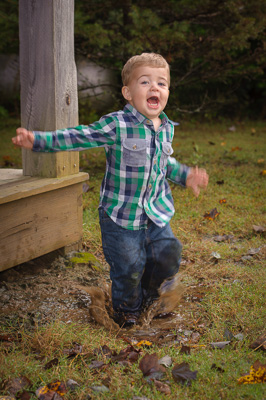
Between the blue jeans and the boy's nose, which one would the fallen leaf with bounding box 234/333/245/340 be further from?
the boy's nose

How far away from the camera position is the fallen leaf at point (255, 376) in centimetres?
197

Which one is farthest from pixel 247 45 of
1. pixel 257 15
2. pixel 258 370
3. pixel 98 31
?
pixel 258 370

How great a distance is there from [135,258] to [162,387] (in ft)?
2.67

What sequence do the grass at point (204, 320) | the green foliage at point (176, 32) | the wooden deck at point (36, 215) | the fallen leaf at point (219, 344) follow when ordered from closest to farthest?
the grass at point (204, 320) → the fallen leaf at point (219, 344) → the wooden deck at point (36, 215) → the green foliage at point (176, 32)

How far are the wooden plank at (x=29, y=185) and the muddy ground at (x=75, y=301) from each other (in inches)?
21.7

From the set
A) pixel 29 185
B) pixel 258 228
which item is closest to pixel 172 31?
pixel 258 228

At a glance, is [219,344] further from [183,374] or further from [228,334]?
[183,374]

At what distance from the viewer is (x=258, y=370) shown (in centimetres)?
201

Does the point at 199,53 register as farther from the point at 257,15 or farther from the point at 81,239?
the point at 81,239

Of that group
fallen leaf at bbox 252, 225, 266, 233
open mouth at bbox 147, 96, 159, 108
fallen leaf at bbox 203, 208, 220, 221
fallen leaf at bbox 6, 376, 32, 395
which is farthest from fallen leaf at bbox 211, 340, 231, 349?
fallen leaf at bbox 203, 208, 220, 221

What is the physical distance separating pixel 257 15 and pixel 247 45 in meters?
0.45

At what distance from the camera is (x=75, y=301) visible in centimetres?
293

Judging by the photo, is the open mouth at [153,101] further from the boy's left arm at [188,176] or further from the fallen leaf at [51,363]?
the fallen leaf at [51,363]

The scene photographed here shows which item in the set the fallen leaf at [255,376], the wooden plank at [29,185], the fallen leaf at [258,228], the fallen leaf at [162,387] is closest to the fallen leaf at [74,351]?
the fallen leaf at [162,387]
